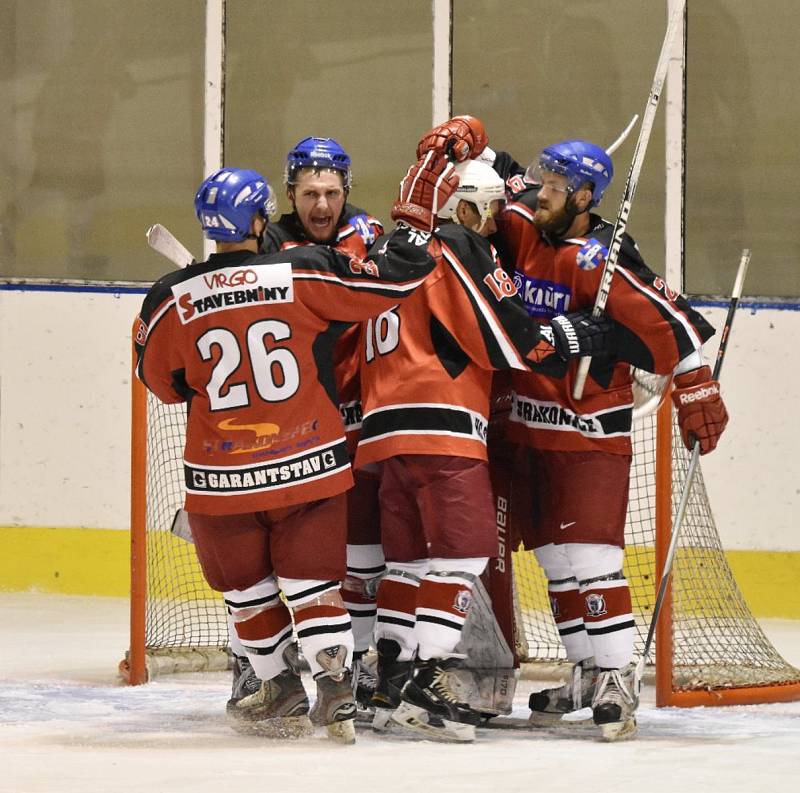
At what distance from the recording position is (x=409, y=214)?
3.48 meters

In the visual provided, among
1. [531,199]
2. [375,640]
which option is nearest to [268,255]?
[531,199]

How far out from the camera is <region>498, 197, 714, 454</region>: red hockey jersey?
356 centimetres

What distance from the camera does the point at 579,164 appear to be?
361 centimetres

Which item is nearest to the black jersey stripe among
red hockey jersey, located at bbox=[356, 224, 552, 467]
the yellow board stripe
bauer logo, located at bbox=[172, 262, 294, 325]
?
red hockey jersey, located at bbox=[356, 224, 552, 467]

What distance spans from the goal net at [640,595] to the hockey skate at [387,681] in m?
0.41

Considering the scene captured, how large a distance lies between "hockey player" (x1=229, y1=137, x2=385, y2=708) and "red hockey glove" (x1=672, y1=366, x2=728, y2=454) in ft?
2.35

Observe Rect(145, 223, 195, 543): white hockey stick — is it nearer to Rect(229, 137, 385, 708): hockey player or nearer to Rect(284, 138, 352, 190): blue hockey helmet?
Rect(229, 137, 385, 708): hockey player

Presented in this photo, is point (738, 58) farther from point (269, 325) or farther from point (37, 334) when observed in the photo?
point (269, 325)

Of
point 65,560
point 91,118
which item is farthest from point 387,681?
point 91,118

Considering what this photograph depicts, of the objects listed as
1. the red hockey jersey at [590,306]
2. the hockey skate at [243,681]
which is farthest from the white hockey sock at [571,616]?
the hockey skate at [243,681]

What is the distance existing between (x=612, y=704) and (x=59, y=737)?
1.19 metres

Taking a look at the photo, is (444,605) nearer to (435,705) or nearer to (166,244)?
(435,705)

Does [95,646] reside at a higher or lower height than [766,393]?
lower

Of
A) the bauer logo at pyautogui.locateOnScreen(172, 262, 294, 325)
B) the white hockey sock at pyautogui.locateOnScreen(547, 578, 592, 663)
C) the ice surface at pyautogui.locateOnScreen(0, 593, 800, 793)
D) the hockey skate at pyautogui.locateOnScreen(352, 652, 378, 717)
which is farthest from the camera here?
the hockey skate at pyautogui.locateOnScreen(352, 652, 378, 717)
